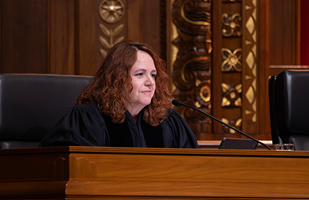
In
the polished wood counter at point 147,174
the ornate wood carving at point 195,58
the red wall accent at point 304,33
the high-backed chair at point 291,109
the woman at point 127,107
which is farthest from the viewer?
the red wall accent at point 304,33

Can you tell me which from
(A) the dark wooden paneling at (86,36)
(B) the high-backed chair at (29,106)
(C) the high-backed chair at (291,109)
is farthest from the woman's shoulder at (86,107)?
(A) the dark wooden paneling at (86,36)

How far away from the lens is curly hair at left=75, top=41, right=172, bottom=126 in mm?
2246

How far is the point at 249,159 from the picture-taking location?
146 centimetres

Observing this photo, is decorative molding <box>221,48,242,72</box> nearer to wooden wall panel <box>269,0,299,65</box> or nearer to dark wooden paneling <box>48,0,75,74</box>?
wooden wall panel <box>269,0,299,65</box>

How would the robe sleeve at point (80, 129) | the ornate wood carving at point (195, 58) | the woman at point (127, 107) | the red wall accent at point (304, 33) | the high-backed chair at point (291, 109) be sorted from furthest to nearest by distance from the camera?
the red wall accent at point (304, 33)
the ornate wood carving at point (195, 58)
the high-backed chair at point (291, 109)
the woman at point (127, 107)
the robe sleeve at point (80, 129)

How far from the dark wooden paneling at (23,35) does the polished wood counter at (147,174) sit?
2.29m

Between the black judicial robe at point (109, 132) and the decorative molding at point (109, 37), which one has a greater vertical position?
the decorative molding at point (109, 37)

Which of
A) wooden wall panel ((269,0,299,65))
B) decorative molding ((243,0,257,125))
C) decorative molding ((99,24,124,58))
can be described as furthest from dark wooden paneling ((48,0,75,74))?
wooden wall panel ((269,0,299,65))

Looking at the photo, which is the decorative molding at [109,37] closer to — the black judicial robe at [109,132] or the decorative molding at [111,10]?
the decorative molding at [111,10]

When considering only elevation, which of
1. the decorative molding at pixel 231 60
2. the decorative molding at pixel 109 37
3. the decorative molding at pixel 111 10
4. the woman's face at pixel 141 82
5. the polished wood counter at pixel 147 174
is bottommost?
the polished wood counter at pixel 147 174

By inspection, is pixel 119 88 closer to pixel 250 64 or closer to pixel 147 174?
pixel 147 174

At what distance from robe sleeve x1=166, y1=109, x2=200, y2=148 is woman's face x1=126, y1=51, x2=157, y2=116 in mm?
220

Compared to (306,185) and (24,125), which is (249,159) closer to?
(306,185)

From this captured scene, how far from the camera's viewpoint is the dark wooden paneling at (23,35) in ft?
11.9
